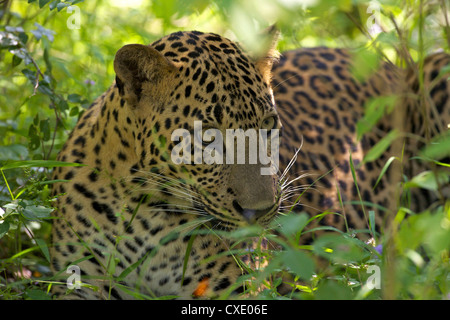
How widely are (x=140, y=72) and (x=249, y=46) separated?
57.8 inches

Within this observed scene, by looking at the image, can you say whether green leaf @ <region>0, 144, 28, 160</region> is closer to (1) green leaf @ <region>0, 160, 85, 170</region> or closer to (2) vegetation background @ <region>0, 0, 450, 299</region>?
(2) vegetation background @ <region>0, 0, 450, 299</region>

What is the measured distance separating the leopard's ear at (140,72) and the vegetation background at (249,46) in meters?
0.29

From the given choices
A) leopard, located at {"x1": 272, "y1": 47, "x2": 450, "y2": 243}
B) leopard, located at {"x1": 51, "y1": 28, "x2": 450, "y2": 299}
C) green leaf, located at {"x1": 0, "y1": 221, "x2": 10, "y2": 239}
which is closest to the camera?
green leaf, located at {"x1": 0, "y1": 221, "x2": 10, "y2": 239}

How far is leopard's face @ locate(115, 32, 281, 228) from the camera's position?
333 centimetres

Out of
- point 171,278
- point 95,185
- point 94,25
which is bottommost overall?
point 171,278

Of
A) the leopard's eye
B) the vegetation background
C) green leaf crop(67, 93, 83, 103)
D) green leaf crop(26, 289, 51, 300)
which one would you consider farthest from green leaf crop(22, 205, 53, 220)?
green leaf crop(67, 93, 83, 103)

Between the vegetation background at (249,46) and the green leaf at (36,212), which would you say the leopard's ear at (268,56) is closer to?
the vegetation background at (249,46)

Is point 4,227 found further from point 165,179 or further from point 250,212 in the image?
point 250,212

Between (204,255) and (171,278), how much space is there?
0.82 feet

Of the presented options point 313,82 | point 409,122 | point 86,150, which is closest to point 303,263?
point 86,150

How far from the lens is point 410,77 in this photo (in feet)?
18.1

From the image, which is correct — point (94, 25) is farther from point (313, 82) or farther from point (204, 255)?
point (204, 255)

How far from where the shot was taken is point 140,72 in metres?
3.39
